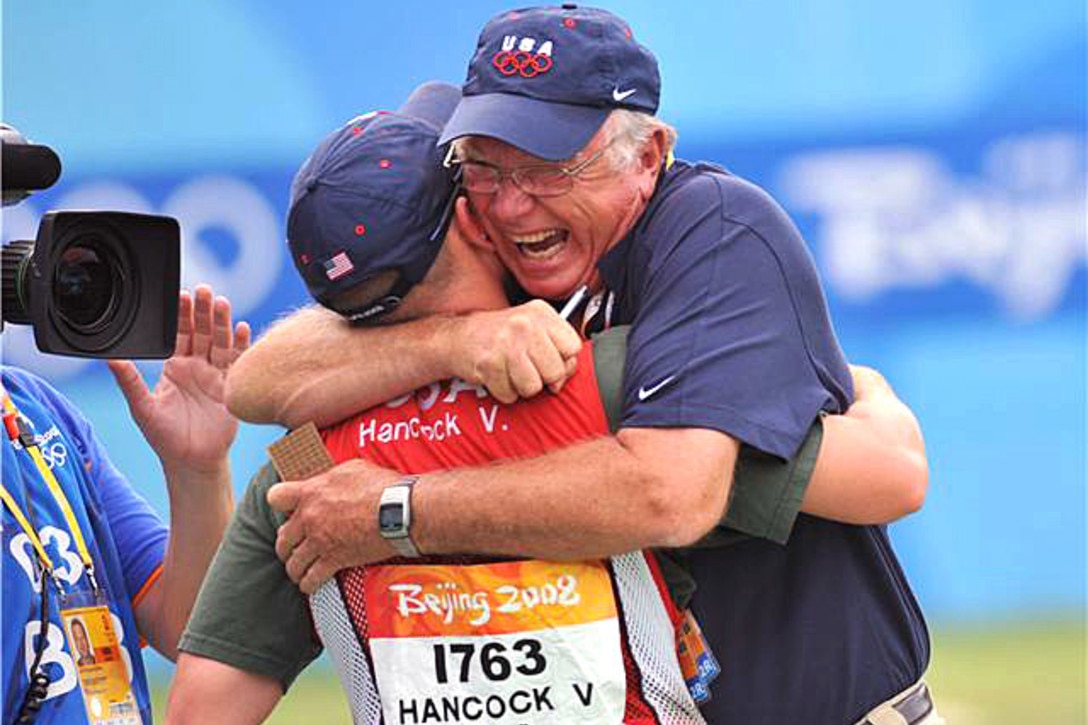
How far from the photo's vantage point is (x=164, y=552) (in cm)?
308

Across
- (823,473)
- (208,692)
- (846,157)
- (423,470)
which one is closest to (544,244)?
(423,470)

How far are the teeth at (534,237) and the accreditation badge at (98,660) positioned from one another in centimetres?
84

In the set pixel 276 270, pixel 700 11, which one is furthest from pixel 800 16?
pixel 276 270

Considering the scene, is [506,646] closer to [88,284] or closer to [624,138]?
[624,138]

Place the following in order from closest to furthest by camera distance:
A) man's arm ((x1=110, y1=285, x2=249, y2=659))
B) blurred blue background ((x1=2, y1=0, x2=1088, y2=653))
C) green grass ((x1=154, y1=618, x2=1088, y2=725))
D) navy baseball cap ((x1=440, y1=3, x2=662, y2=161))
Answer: navy baseball cap ((x1=440, y1=3, x2=662, y2=161)), man's arm ((x1=110, y1=285, x2=249, y2=659)), green grass ((x1=154, y1=618, x2=1088, y2=725)), blurred blue background ((x1=2, y1=0, x2=1088, y2=653))

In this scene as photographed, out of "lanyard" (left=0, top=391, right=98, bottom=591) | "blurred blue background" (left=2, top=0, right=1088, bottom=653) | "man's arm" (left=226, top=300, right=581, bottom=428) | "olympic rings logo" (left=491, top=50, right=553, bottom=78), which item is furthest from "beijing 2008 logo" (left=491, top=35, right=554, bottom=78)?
"blurred blue background" (left=2, top=0, right=1088, bottom=653)

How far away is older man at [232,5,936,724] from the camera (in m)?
2.39

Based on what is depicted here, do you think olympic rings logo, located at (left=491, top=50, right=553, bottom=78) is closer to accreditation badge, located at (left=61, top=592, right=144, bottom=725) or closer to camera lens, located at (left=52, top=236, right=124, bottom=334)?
camera lens, located at (left=52, top=236, right=124, bottom=334)

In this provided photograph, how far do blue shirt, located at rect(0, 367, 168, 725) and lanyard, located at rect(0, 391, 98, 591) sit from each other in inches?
0.4

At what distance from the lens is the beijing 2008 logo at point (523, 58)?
255 cm

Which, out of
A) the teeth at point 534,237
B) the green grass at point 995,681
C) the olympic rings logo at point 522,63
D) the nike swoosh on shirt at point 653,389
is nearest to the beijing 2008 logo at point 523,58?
the olympic rings logo at point 522,63

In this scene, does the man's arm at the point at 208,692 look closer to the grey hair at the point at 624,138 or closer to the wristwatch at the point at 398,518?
the wristwatch at the point at 398,518

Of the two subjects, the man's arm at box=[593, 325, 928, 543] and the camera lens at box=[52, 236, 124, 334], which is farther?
the camera lens at box=[52, 236, 124, 334]

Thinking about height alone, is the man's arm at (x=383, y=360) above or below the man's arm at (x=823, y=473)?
above
